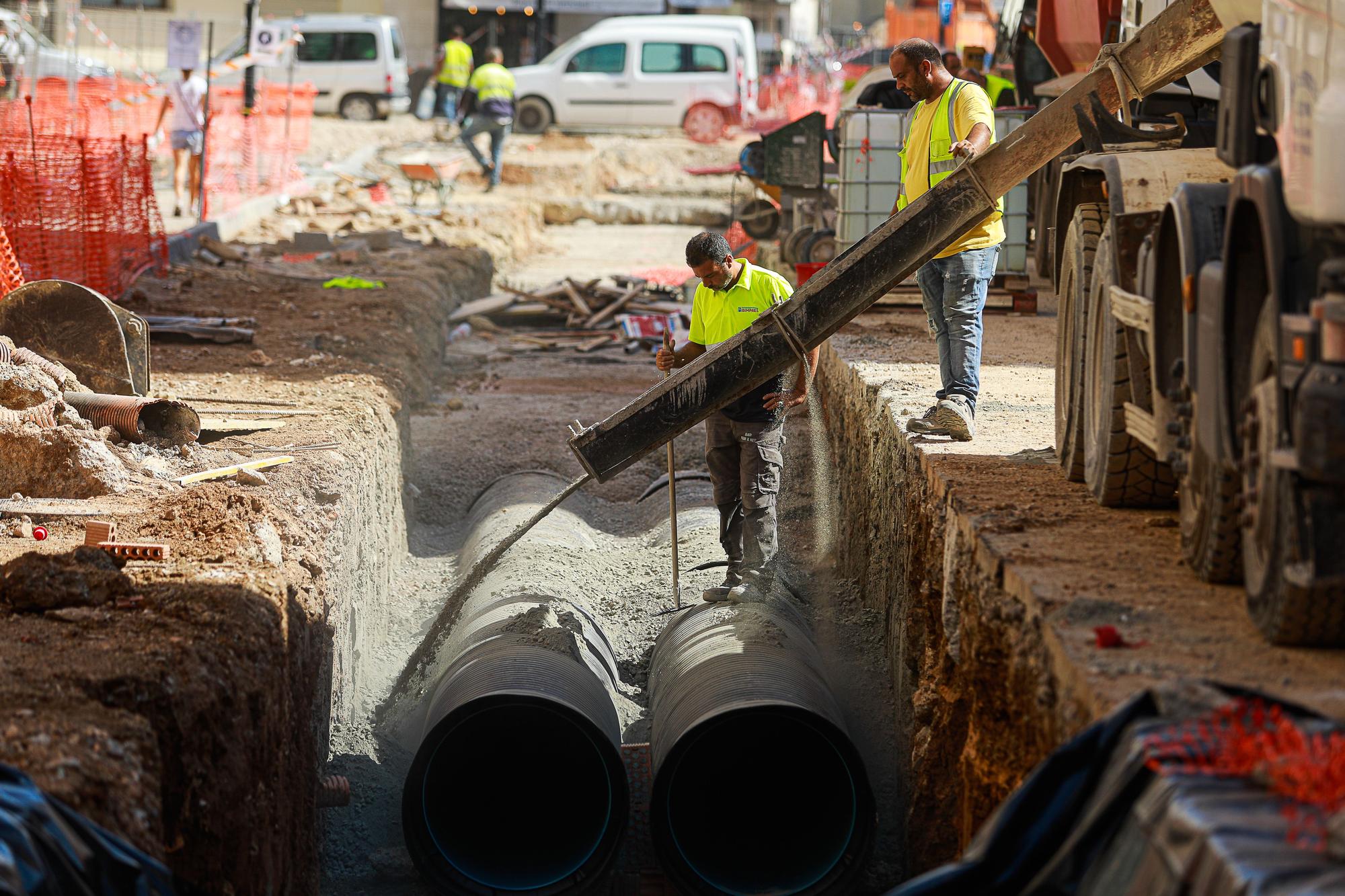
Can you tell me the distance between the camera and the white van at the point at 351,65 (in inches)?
1148

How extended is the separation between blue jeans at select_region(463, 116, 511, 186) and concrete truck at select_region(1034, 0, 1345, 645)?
17.5 metres

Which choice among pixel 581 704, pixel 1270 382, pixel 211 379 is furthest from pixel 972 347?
pixel 211 379

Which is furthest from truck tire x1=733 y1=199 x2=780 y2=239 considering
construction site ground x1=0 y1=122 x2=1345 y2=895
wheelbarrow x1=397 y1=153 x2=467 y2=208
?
wheelbarrow x1=397 y1=153 x2=467 y2=208

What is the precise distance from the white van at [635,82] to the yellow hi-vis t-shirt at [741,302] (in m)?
22.0

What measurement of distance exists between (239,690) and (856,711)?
3.11 m

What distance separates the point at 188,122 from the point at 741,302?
11.4 meters

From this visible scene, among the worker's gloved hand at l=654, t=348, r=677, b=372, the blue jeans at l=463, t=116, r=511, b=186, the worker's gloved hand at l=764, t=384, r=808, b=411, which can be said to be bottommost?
the worker's gloved hand at l=764, t=384, r=808, b=411

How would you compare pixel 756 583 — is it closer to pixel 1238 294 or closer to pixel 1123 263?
pixel 1123 263

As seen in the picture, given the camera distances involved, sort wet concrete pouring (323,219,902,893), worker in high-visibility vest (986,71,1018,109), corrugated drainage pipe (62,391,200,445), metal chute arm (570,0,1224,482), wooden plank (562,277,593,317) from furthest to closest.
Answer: wooden plank (562,277,593,317) → worker in high-visibility vest (986,71,1018,109) → corrugated drainage pipe (62,391,200,445) → wet concrete pouring (323,219,902,893) → metal chute arm (570,0,1224,482)

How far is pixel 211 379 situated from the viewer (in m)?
8.91

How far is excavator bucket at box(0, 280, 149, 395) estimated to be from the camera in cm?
768

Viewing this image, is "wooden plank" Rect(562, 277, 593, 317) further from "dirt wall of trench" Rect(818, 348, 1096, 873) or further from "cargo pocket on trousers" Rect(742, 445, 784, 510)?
"cargo pocket on trousers" Rect(742, 445, 784, 510)

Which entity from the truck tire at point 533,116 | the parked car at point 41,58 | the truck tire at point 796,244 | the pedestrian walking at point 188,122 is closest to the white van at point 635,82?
the truck tire at point 533,116

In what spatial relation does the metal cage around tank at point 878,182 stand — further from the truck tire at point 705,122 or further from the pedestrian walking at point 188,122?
the truck tire at point 705,122
